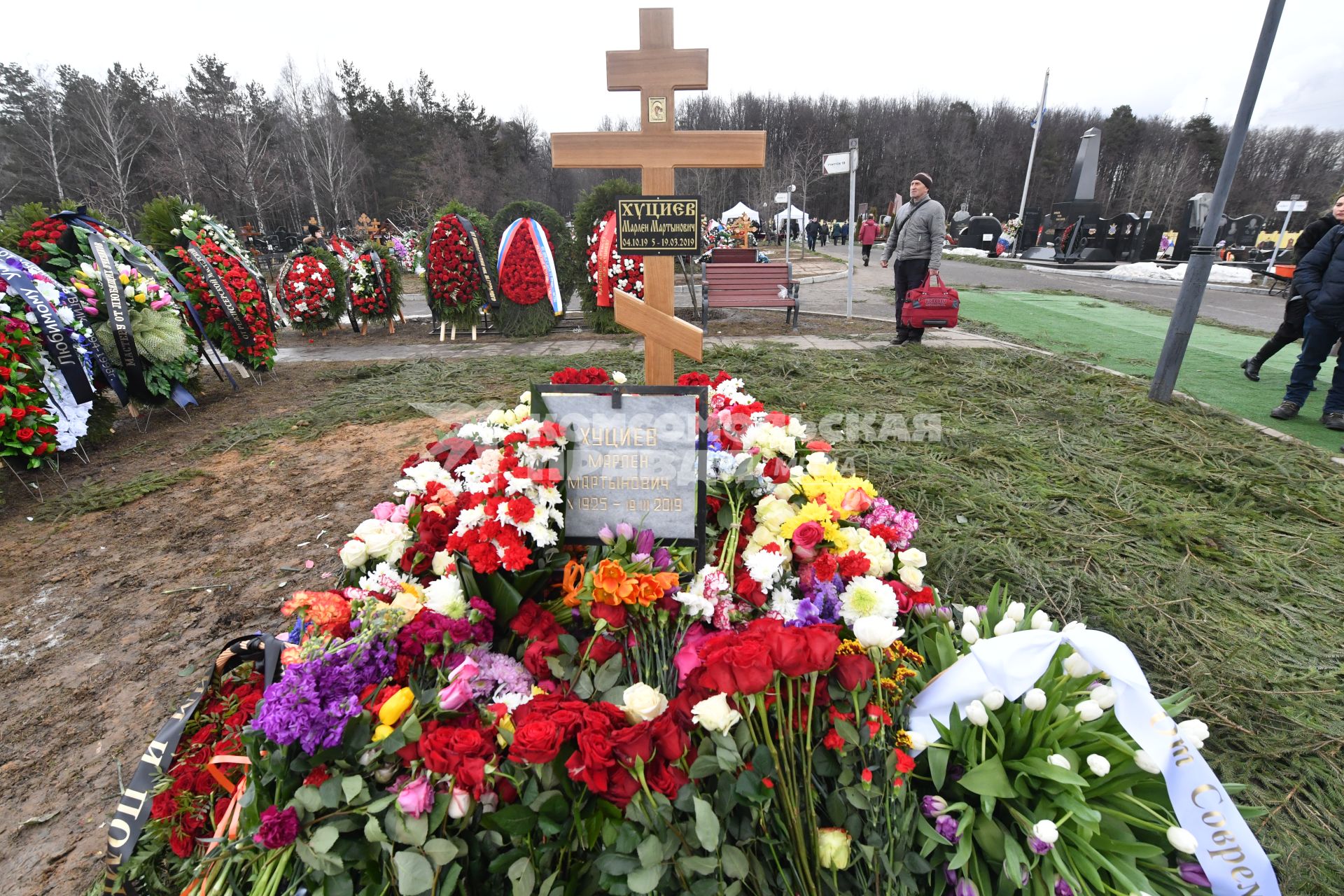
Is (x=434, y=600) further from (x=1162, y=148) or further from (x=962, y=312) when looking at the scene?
(x=1162, y=148)

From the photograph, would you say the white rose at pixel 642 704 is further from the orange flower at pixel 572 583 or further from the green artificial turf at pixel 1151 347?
the green artificial turf at pixel 1151 347

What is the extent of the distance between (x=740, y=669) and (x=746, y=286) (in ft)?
29.3

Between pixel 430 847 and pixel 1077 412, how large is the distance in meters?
5.37

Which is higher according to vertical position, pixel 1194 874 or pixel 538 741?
pixel 538 741

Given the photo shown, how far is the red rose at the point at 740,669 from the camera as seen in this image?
123 cm

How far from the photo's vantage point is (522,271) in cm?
898

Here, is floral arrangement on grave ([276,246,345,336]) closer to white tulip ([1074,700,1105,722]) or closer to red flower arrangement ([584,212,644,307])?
red flower arrangement ([584,212,644,307])

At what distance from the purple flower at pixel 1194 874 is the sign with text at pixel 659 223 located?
2424 millimetres

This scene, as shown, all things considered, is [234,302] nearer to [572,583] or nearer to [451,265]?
[451,265]

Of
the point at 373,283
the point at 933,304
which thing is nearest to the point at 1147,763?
the point at 933,304

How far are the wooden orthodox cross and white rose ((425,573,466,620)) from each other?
1.20 meters

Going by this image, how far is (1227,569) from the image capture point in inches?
106

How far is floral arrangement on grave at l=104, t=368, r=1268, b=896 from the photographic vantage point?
47.1 inches

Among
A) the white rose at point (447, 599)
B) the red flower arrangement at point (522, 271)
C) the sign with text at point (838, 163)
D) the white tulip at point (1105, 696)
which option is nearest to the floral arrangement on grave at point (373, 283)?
the red flower arrangement at point (522, 271)
